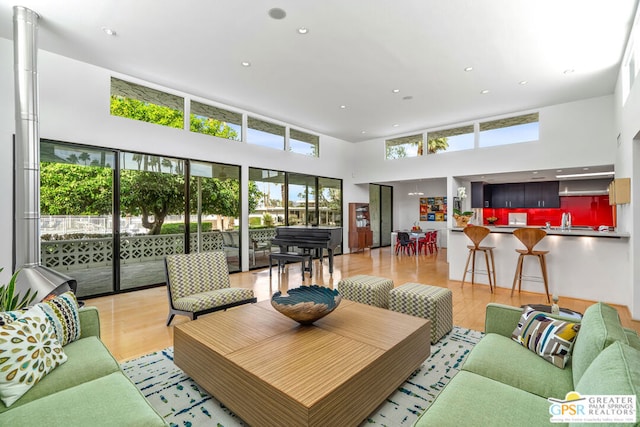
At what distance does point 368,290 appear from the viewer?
3688 mm

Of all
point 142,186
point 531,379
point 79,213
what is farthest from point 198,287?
point 531,379

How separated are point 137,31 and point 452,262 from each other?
641 centimetres

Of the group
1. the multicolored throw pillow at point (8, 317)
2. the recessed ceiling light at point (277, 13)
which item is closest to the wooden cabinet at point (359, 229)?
the recessed ceiling light at point (277, 13)

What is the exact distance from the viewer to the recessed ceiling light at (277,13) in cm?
354

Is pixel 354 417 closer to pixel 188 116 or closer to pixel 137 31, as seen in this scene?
pixel 137 31

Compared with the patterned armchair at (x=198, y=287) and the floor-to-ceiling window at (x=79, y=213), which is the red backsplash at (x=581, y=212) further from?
the floor-to-ceiling window at (x=79, y=213)

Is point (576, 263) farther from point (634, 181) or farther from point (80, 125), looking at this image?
point (80, 125)

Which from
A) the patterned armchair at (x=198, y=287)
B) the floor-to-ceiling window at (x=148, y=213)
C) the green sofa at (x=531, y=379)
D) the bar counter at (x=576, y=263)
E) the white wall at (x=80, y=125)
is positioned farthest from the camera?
the floor-to-ceiling window at (x=148, y=213)

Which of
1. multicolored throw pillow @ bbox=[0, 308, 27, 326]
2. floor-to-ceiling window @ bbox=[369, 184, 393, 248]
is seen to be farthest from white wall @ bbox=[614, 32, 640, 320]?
floor-to-ceiling window @ bbox=[369, 184, 393, 248]

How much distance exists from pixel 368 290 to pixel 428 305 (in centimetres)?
75

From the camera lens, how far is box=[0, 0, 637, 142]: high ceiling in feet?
11.6

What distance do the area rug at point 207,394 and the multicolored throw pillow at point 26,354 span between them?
744 mm

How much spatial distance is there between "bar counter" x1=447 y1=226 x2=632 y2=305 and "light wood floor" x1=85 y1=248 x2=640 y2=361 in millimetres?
195

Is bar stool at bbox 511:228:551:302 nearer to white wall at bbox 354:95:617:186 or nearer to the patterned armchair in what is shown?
white wall at bbox 354:95:617:186
